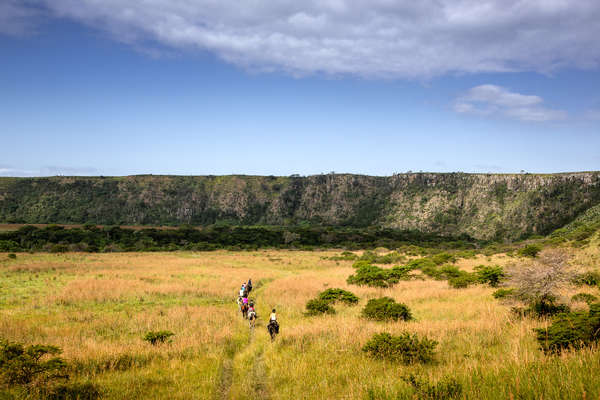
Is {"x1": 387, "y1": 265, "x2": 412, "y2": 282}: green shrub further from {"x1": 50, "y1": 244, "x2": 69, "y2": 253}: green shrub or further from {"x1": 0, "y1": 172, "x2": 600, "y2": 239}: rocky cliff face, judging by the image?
{"x1": 0, "y1": 172, "x2": 600, "y2": 239}: rocky cliff face

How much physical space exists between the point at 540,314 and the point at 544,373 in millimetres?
8382

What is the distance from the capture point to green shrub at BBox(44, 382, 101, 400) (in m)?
7.32

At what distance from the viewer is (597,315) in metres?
8.13

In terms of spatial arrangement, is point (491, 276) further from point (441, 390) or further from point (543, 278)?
point (441, 390)

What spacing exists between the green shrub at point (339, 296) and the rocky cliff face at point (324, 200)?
98.0 meters

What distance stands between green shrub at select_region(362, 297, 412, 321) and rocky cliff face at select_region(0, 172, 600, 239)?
101 metres

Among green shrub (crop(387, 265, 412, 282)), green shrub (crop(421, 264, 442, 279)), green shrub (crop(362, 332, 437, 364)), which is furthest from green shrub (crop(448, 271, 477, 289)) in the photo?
green shrub (crop(362, 332, 437, 364))

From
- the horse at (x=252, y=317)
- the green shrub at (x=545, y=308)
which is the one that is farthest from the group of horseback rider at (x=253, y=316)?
the green shrub at (x=545, y=308)

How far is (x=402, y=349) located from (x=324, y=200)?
514ft

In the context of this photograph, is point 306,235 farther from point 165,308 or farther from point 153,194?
point 153,194

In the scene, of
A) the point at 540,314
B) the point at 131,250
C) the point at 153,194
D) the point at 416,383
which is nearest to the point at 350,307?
the point at 540,314

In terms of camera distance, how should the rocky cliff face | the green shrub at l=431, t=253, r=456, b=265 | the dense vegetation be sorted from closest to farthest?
the green shrub at l=431, t=253, r=456, b=265, the dense vegetation, the rocky cliff face

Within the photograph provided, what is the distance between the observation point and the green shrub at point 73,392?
24.0 ft

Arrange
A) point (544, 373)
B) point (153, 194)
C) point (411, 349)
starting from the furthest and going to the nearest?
point (153, 194) → point (411, 349) → point (544, 373)
